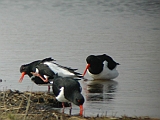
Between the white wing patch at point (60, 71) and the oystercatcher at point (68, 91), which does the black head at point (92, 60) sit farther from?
the oystercatcher at point (68, 91)

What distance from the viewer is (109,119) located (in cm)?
910

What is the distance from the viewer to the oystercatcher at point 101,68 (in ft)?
44.3

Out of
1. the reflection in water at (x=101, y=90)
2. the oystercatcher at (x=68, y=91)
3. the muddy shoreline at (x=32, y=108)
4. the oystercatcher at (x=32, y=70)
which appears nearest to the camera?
the muddy shoreline at (x=32, y=108)

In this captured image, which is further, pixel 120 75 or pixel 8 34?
pixel 8 34

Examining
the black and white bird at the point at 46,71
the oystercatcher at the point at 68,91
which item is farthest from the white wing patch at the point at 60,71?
the oystercatcher at the point at 68,91

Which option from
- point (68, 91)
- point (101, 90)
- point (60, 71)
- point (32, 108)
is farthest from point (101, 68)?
point (32, 108)

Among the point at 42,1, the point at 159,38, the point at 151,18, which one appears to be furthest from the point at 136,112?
the point at 42,1

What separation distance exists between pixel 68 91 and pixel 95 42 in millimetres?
7892

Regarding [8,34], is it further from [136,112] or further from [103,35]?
[136,112]

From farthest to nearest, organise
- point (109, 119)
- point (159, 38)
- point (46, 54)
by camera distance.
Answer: point (159, 38) → point (46, 54) → point (109, 119)

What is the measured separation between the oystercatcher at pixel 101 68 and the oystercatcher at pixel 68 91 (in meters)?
3.14

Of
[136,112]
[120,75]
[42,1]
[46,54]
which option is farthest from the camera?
[42,1]


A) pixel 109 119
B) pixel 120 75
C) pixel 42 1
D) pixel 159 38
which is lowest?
pixel 109 119

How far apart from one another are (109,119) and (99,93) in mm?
2970
